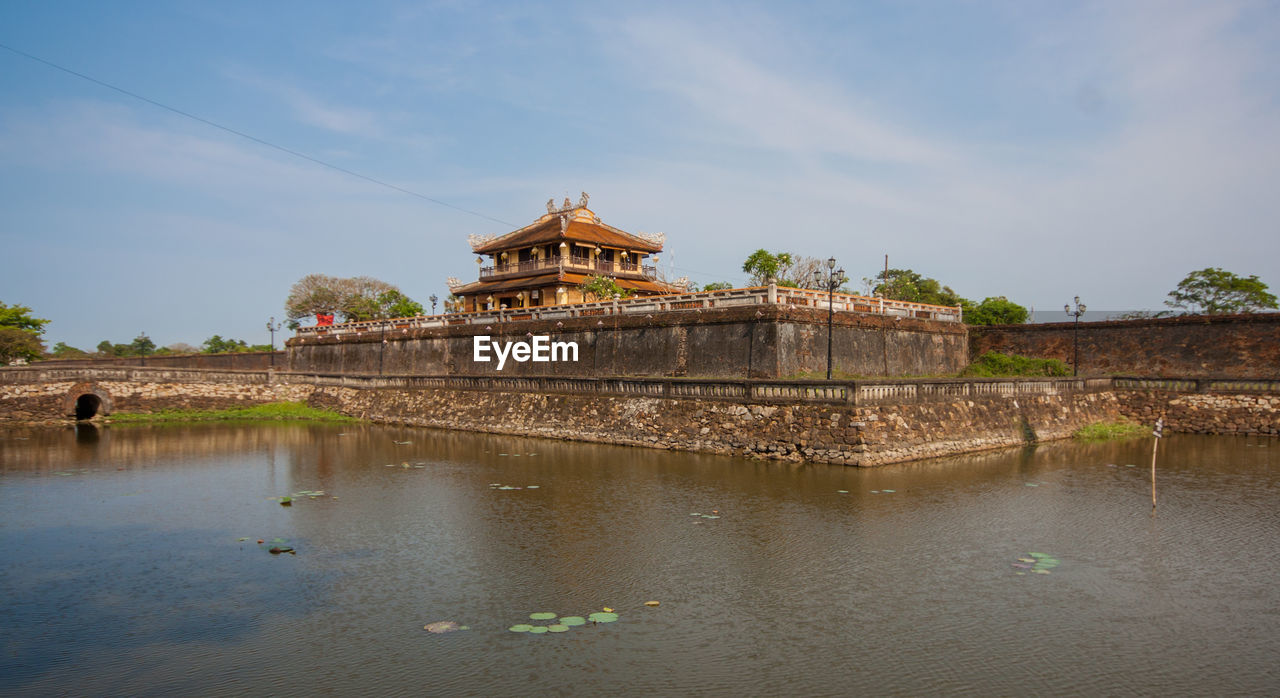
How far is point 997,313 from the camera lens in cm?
4416

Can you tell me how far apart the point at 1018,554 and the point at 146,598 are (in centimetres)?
1266

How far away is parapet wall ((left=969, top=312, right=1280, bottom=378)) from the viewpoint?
29.9 metres

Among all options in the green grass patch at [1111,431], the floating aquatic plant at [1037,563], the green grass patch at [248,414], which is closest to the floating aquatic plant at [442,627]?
the floating aquatic plant at [1037,563]

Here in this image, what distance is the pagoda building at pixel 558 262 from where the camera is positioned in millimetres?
45188

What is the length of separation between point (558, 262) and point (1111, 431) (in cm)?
3031

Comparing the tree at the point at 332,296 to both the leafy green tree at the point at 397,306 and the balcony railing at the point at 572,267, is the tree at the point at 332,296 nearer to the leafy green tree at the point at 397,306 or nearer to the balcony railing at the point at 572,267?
the leafy green tree at the point at 397,306

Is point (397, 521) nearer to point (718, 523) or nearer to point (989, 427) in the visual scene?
point (718, 523)

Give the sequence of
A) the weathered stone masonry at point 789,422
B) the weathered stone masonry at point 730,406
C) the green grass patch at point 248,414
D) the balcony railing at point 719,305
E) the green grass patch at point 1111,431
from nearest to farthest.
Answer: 1. the weathered stone masonry at point 789,422
2. the weathered stone masonry at point 730,406
3. the green grass patch at point 1111,431
4. the balcony railing at point 719,305
5. the green grass patch at point 248,414

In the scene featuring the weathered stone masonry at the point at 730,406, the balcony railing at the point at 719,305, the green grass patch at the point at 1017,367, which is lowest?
the weathered stone masonry at the point at 730,406

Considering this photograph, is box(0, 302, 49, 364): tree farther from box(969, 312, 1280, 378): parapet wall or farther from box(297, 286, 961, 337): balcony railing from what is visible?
box(969, 312, 1280, 378): parapet wall

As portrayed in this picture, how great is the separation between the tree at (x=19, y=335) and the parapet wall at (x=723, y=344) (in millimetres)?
29741

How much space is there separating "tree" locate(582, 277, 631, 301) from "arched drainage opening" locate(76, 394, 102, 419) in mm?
25185

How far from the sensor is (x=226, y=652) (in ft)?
26.0

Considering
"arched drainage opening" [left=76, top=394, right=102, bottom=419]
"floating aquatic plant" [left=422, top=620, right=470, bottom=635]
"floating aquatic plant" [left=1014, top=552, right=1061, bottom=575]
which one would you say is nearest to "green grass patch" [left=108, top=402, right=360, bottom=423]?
"arched drainage opening" [left=76, top=394, right=102, bottom=419]
